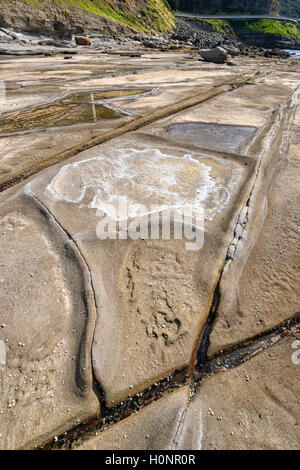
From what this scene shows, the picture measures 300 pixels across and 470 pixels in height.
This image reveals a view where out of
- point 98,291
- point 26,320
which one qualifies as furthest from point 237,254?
point 26,320

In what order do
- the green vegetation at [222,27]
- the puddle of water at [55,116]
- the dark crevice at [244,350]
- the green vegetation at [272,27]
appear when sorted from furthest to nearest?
the green vegetation at [272,27] → the green vegetation at [222,27] → the puddle of water at [55,116] → the dark crevice at [244,350]

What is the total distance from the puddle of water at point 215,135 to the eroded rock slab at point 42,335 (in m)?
3.93

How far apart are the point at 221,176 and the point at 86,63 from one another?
1548cm

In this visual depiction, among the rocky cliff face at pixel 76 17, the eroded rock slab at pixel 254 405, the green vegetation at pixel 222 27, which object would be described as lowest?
the eroded rock slab at pixel 254 405

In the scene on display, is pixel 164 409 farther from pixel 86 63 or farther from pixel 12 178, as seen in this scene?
pixel 86 63

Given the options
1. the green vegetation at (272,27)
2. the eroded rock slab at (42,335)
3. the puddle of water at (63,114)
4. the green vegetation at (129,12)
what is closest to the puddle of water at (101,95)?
the puddle of water at (63,114)

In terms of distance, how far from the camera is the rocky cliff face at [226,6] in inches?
2596

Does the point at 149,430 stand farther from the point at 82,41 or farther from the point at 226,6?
the point at 226,6

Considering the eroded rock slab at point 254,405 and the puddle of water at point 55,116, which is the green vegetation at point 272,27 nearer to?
the puddle of water at point 55,116

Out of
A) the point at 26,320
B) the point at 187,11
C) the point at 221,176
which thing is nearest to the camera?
the point at 26,320

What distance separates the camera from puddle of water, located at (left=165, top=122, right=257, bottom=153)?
548cm

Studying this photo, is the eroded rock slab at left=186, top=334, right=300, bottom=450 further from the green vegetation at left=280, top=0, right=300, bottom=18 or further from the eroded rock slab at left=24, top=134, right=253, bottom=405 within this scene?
the green vegetation at left=280, top=0, right=300, bottom=18

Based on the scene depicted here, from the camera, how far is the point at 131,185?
401cm

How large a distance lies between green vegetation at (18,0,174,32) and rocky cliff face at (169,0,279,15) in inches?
800
